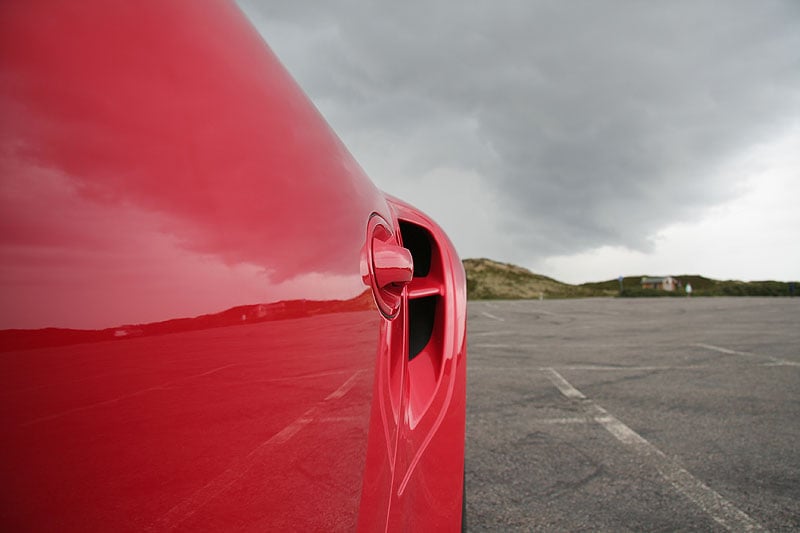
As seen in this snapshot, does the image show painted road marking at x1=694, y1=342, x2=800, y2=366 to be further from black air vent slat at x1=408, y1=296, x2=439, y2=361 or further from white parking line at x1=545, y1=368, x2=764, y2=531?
black air vent slat at x1=408, y1=296, x2=439, y2=361

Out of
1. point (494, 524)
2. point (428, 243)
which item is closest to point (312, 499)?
point (428, 243)

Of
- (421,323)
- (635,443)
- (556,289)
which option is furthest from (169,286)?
(556,289)

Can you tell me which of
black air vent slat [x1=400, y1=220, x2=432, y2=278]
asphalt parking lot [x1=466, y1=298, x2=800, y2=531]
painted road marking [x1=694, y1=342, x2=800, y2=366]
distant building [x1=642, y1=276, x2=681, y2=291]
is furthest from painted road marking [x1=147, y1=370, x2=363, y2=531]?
distant building [x1=642, y1=276, x2=681, y2=291]

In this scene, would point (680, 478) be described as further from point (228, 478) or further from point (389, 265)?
point (228, 478)

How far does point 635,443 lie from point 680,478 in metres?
0.49

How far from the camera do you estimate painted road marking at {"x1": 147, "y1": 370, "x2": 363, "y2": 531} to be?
42cm

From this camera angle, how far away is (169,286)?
456 mm

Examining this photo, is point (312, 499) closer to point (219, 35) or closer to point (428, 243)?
point (219, 35)

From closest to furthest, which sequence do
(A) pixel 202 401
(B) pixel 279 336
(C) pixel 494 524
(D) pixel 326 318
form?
(A) pixel 202 401
(B) pixel 279 336
(D) pixel 326 318
(C) pixel 494 524

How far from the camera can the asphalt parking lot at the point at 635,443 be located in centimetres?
206

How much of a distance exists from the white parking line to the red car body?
194cm

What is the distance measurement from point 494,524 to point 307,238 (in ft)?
5.94

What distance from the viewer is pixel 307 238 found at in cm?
66

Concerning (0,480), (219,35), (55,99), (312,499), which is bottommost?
(312,499)
